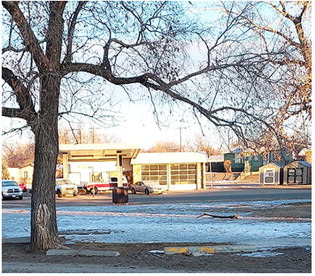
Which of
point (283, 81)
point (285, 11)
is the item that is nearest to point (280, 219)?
point (285, 11)

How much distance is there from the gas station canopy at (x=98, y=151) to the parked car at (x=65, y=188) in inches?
112

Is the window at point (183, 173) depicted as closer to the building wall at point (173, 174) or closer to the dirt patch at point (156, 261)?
the building wall at point (173, 174)

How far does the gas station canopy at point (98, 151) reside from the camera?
56.6 m

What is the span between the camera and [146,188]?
57.3 meters

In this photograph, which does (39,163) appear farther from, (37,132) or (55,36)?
(55,36)

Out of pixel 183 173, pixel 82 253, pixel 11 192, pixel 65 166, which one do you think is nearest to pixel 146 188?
pixel 183 173

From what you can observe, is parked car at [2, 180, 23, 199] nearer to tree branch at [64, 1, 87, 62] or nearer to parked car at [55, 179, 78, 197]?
parked car at [55, 179, 78, 197]

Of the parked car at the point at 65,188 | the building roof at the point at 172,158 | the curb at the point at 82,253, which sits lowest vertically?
the curb at the point at 82,253

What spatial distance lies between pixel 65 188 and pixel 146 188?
7614 millimetres

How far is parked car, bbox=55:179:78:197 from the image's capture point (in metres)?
53.6

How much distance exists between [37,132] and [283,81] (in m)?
6.31

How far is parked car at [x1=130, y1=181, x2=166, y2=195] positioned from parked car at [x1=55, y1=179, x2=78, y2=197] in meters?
6.37

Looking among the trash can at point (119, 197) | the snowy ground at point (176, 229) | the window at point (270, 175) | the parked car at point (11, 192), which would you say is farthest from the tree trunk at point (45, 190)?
the window at point (270, 175)

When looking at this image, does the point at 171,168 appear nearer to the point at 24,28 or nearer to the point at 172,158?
the point at 172,158
